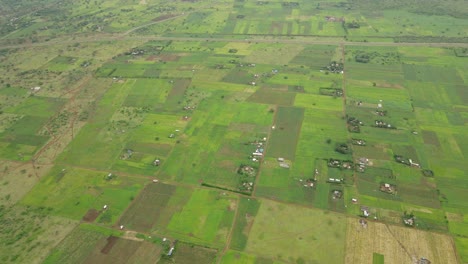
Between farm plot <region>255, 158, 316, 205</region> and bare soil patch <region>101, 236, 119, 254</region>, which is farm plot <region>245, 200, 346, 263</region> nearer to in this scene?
farm plot <region>255, 158, 316, 205</region>

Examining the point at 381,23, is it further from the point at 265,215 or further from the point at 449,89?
the point at 265,215

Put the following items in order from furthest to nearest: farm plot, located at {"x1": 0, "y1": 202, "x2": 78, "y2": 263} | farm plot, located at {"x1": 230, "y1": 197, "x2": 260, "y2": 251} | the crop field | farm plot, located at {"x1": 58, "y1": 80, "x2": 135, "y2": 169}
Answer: farm plot, located at {"x1": 58, "y1": 80, "x2": 135, "y2": 169} < the crop field < farm plot, located at {"x1": 230, "y1": 197, "x2": 260, "y2": 251} < farm plot, located at {"x1": 0, "y1": 202, "x2": 78, "y2": 263}

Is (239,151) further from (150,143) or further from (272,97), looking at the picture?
(272,97)

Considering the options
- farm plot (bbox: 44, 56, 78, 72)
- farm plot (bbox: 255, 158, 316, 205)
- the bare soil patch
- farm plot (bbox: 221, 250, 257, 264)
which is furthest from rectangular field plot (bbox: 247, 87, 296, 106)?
farm plot (bbox: 44, 56, 78, 72)

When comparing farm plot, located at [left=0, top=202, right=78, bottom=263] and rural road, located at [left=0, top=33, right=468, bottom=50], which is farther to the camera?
rural road, located at [left=0, top=33, right=468, bottom=50]

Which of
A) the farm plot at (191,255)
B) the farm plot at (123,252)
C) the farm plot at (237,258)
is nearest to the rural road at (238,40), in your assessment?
the farm plot at (237,258)

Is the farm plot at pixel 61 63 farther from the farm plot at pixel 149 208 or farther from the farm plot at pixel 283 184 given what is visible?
the farm plot at pixel 283 184
